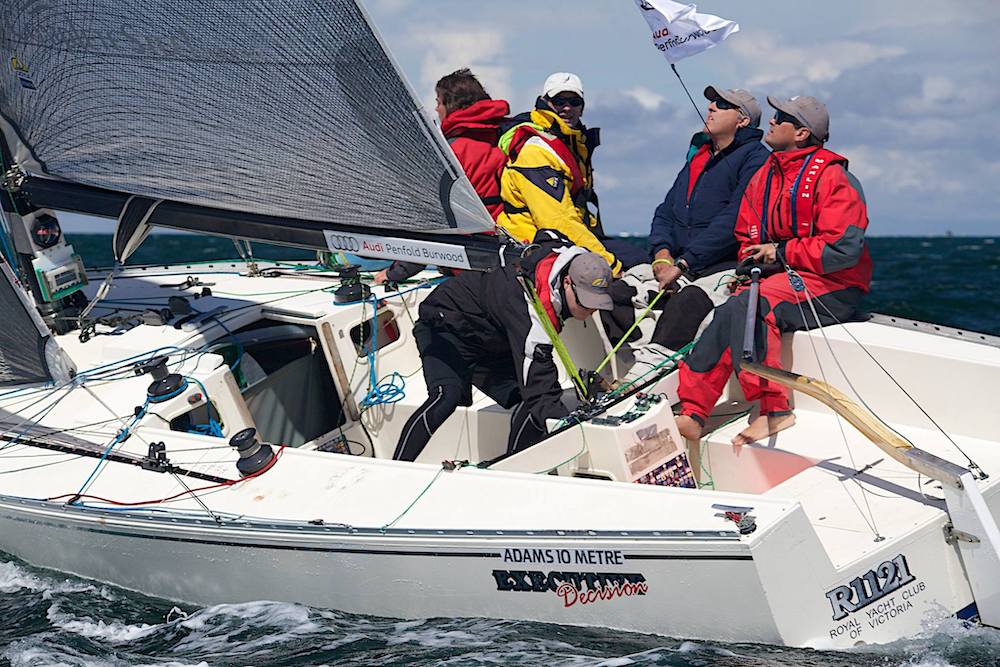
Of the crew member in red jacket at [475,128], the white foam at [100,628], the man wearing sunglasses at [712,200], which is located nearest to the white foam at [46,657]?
the white foam at [100,628]

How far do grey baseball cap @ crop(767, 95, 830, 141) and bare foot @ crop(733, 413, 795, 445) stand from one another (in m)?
1.19

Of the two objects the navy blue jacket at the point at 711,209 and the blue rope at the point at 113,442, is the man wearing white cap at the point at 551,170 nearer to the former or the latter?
the navy blue jacket at the point at 711,209

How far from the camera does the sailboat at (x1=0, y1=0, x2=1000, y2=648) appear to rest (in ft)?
11.7

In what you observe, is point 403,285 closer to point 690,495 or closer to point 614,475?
point 614,475

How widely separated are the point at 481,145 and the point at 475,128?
0.38 feet

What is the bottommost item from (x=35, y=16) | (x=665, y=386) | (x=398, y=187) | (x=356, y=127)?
(x=665, y=386)

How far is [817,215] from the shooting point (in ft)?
15.1

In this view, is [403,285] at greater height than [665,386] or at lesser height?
greater

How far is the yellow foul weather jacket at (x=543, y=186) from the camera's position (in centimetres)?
548

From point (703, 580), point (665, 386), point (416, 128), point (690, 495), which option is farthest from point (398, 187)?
point (703, 580)

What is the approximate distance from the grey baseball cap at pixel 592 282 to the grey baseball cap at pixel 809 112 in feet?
3.48

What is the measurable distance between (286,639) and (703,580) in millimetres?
1523

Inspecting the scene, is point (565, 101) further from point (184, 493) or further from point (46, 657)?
point (46, 657)

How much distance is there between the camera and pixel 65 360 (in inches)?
200
